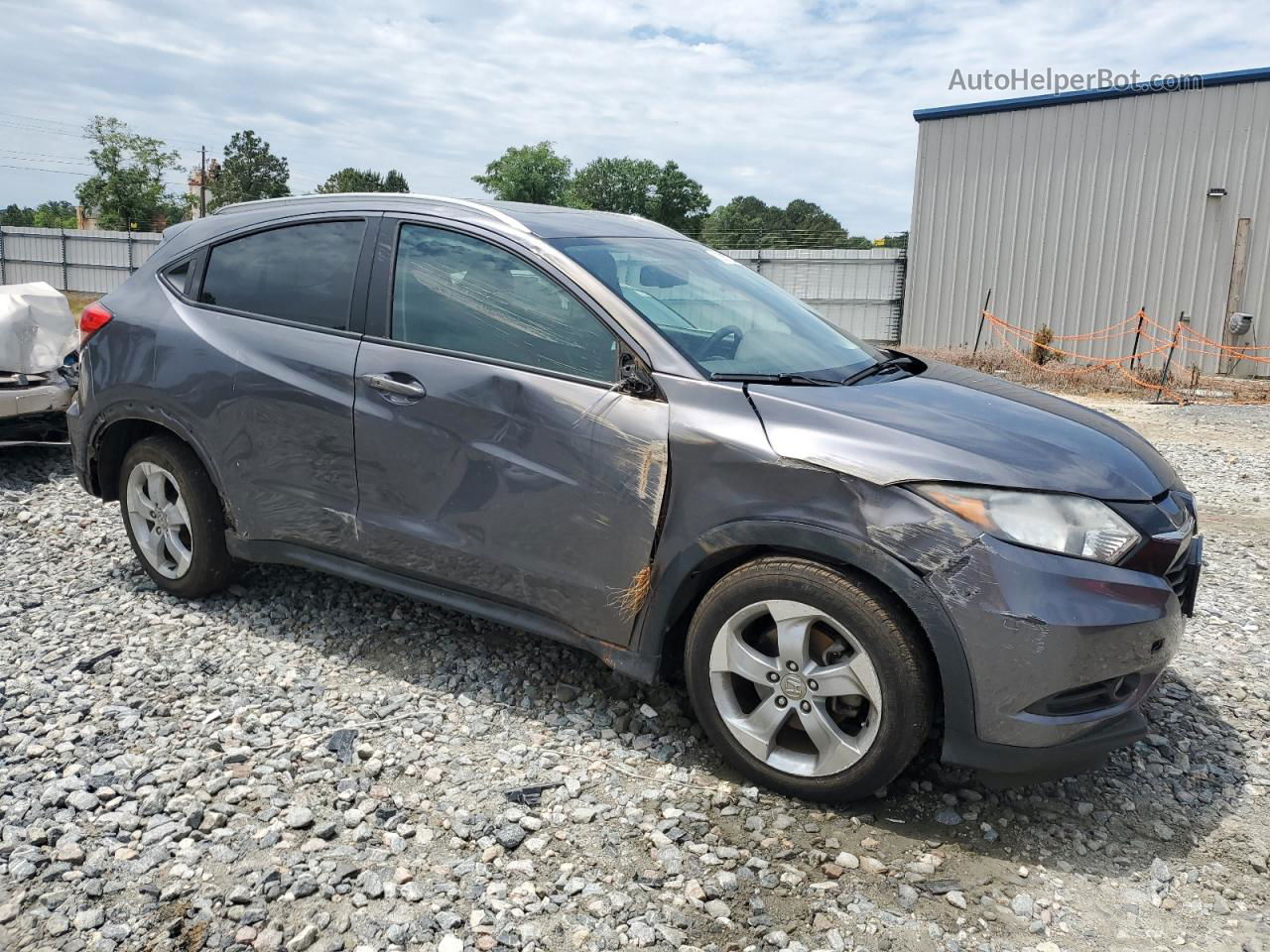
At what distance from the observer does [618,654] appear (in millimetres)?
3213

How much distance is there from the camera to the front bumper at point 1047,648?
255 centimetres

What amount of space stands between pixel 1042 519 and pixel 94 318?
401 cm

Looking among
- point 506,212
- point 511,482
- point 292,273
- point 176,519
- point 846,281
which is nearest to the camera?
point 511,482

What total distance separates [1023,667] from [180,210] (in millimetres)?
64970

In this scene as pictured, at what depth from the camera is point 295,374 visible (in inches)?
148

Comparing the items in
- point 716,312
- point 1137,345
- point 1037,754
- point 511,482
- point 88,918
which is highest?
point 1137,345

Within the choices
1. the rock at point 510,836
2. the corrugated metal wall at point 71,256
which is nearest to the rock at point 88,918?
the rock at point 510,836

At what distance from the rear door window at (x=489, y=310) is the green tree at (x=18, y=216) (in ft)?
327

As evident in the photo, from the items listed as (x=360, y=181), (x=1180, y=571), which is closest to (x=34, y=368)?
(x=1180, y=571)

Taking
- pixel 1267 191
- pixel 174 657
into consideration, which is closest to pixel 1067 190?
pixel 1267 191

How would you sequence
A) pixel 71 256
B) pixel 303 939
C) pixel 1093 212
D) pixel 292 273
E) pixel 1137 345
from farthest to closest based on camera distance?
1. pixel 71 256
2. pixel 1093 212
3. pixel 1137 345
4. pixel 292 273
5. pixel 303 939

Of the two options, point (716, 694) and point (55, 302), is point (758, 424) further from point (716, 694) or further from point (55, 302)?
point (55, 302)

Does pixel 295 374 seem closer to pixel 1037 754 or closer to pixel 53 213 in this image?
pixel 1037 754

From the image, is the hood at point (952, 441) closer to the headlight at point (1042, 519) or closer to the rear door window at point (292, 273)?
the headlight at point (1042, 519)
